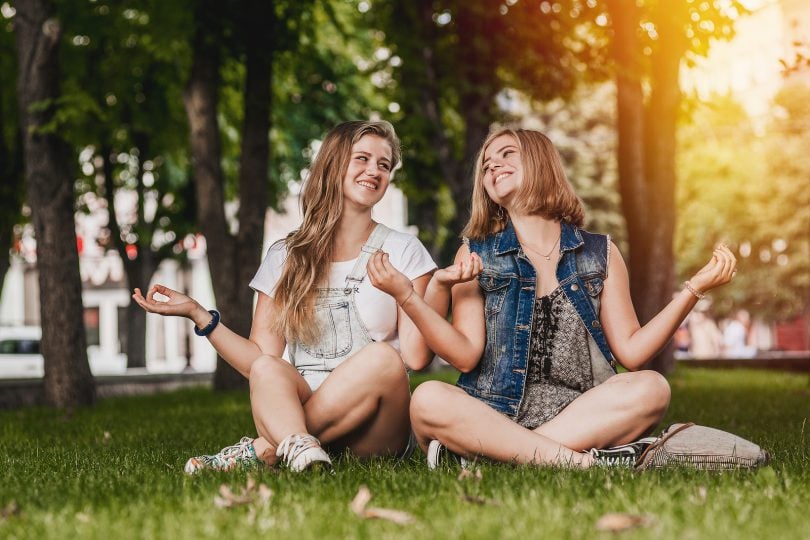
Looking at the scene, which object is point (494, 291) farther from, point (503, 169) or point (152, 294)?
point (152, 294)

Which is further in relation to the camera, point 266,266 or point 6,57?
point 6,57

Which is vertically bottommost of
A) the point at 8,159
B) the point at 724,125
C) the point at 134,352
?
the point at 134,352

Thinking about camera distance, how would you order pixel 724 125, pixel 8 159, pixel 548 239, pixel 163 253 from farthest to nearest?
pixel 724 125
pixel 163 253
pixel 8 159
pixel 548 239

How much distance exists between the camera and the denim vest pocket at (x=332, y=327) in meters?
5.67

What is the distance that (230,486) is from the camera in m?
4.59

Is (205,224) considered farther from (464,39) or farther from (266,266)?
(266,266)

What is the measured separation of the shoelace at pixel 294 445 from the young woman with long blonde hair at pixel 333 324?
9 cm

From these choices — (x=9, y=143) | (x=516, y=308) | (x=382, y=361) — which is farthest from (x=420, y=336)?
(x=9, y=143)

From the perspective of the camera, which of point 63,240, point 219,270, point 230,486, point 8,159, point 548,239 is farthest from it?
point 8,159

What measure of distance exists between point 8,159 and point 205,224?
23.1ft

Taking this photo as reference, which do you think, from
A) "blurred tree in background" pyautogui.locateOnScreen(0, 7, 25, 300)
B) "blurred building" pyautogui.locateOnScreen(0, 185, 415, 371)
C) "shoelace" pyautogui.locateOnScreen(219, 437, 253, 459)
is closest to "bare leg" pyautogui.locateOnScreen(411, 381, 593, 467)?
A: "shoelace" pyautogui.locateOnScreen(219, 437, 253, 459)

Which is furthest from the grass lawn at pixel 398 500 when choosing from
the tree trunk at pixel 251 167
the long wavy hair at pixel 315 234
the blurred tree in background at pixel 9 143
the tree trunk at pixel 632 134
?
the blurred tree in background at pixel 9 143

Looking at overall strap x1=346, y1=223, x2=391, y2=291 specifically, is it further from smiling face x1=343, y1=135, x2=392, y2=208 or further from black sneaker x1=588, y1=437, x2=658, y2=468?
black sneaker x1=588, y1=437, x2=658, y2=468

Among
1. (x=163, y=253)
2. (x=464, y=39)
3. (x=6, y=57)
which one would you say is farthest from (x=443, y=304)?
(x=163, y=253)
